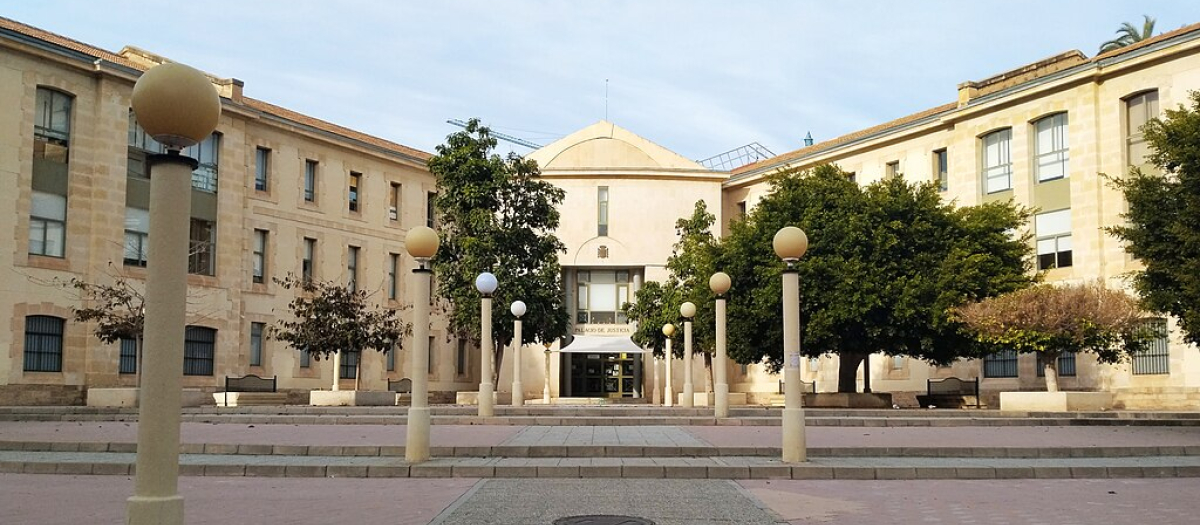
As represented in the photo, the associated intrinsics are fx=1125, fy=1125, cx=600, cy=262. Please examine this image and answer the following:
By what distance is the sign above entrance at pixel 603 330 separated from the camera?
2076 inches

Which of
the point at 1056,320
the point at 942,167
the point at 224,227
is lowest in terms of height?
the point at 1056,320

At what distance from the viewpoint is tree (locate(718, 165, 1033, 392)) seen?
31.4 m

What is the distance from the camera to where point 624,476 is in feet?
41.8

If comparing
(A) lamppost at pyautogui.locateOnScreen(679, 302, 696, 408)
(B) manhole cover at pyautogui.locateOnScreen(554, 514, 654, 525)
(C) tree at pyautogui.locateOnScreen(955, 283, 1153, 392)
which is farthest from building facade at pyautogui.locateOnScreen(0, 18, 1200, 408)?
(B) manhole cover at pyautogui.locateOnScreen(554, 514, 654, 525)

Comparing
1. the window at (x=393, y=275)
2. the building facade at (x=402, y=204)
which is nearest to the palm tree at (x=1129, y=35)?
the building facade at (x=402, y=204)

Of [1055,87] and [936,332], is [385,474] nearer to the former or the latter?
[936,332]

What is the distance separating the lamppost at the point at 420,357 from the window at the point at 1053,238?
3027 centimetres

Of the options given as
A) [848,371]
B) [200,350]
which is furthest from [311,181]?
[848,371]

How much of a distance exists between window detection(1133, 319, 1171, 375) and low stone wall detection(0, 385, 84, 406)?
32826mm

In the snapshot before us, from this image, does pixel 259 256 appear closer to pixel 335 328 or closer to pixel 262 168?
pixel 262 168

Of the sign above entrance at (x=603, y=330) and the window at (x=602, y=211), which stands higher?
the window at (x=602, y=211)

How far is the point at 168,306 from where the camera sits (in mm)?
5758

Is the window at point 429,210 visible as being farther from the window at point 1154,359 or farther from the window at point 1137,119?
the window at point 1154,359

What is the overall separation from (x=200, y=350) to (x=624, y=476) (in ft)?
99.8
